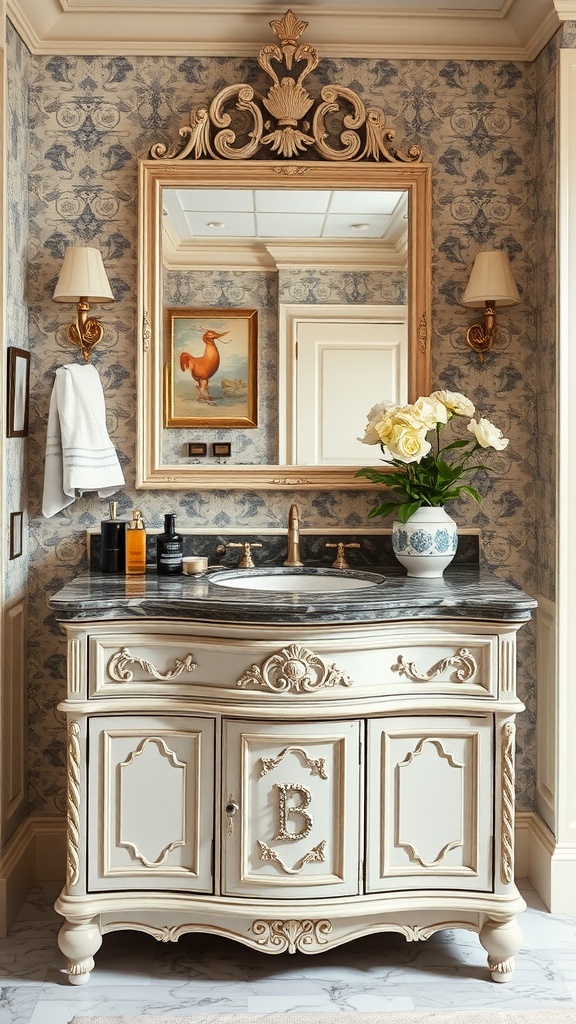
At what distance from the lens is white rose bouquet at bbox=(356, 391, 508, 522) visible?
2.50 meters

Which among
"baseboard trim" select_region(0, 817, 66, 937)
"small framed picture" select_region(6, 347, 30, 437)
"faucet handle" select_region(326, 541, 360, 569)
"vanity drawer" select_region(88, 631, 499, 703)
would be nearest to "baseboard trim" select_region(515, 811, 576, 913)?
"vanity drawer" select_region(88, 631, 499, 703)

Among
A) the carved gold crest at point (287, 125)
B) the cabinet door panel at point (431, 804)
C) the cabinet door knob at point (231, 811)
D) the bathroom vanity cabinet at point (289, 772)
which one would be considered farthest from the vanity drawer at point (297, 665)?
the carved gold crest at point (287, 125)

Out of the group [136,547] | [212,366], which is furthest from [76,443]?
[212,366]

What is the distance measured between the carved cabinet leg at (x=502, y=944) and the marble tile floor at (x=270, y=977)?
0.10ft

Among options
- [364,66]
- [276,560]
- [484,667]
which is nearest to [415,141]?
[364,66]

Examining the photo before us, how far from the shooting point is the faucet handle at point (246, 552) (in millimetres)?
2768

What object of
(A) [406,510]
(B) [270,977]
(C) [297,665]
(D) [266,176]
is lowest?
(B) [270,977]

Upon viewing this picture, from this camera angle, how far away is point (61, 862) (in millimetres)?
2873

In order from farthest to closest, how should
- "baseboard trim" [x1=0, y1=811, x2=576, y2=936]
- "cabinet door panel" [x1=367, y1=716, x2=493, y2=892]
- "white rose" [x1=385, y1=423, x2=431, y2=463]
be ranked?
"baseboard trim" [x1=0, y1=811, x2=576, y2=936] → "white rose" [x1=385, y1=423, x2=431, y2=463] → "cabinet door panel" [x1=367, y1=716, x2=493, y2=892]

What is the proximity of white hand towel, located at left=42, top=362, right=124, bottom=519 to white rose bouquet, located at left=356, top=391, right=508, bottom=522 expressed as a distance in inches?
29.7

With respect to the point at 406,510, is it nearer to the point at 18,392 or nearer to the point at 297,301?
the point at 297,301

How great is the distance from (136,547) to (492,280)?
1.29 m

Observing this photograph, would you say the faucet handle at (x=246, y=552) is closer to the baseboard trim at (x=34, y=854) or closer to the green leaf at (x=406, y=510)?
the green leaf at (x=406, y=510)

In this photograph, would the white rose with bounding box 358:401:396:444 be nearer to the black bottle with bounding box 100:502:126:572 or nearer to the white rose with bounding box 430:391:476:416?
the white rose with bounding box 430:391:476:416
